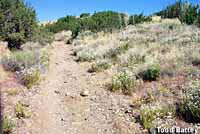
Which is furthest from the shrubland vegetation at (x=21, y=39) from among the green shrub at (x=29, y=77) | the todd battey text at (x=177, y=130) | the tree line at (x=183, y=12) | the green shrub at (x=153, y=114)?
the tree line at (x=183, y=12)

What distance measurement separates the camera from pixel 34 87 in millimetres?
14109

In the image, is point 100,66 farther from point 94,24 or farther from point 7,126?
point 94,24

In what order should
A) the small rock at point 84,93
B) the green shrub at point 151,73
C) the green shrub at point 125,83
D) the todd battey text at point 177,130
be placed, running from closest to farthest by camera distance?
the todd battey text at point 177,130
the green shrub at point 125,83
the small rock at point 84,93
the green shrub at point 151,73

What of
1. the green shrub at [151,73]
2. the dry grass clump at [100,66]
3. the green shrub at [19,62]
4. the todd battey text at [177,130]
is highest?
the green shrub at [19,62]

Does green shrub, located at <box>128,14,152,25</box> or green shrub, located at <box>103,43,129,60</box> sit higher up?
green shrub, located at <box>128,14,152,25</box>

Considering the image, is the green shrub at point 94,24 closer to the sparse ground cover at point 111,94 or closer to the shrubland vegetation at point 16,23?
the shrubland vegetation at point 16,23

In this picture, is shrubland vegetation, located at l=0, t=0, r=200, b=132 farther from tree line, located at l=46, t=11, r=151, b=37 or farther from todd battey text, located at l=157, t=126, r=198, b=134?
tree line, located at l=46, t=11, r=151, b=37

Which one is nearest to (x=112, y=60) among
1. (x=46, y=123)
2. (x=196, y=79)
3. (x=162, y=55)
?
(x=162, y=55)

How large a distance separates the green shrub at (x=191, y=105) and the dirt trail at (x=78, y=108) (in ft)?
5.21

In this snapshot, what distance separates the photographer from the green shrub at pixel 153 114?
9.98 meters

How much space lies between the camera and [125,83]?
13375mm

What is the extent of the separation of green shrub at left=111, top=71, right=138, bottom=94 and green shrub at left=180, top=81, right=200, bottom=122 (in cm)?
235

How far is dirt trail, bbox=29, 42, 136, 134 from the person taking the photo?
10.2 m

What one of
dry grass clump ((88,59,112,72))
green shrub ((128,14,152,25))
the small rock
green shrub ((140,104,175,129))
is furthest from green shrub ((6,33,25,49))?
green shrub ((128,14,152,25))
